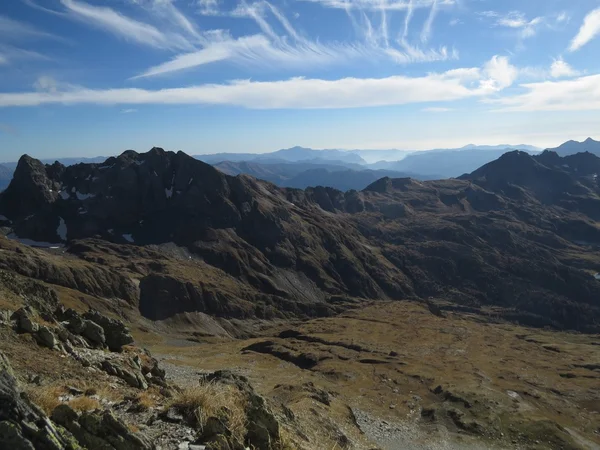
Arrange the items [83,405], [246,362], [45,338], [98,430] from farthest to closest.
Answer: [246,362] < [45,338] < [83,405] < [98,430]

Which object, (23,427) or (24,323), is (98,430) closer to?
(23,427)

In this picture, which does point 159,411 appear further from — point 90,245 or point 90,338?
point 90,245

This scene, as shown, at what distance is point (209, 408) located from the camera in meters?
13.7

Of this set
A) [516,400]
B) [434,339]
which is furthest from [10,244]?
[516,400]

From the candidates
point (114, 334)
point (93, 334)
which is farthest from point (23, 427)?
point (114, 334)

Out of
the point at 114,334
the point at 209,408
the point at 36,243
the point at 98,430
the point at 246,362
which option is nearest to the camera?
the point at 98,430

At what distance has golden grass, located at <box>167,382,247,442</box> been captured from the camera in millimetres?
13234

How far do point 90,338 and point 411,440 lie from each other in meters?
43.7

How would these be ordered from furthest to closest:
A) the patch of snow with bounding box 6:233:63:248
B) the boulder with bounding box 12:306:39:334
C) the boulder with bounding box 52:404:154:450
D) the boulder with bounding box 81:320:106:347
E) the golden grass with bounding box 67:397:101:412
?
the patch of snow with bounding box 6:233:63:248 → the boulder with bounding box 81:320:106:347 → the boulder with bounding box 12:306:39:334 → the golden grass with bounding box 67:397:101:412 → the boulder with bounding box 52:404:154:450

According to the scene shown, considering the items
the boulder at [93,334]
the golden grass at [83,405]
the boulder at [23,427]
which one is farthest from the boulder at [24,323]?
the boulder at [23,427]

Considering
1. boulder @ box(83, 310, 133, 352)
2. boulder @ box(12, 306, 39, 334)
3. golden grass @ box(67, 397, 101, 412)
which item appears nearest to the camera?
golden grass @ box(67, 397, 101, 412)

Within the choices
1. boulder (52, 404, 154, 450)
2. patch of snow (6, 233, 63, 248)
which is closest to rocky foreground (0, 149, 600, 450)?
boulder (52, 404, 154, 450)

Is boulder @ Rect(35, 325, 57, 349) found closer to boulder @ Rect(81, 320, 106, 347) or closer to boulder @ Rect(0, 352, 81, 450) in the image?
boulder @ Rect(81, 320, 106, 347)

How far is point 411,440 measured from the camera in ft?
186
